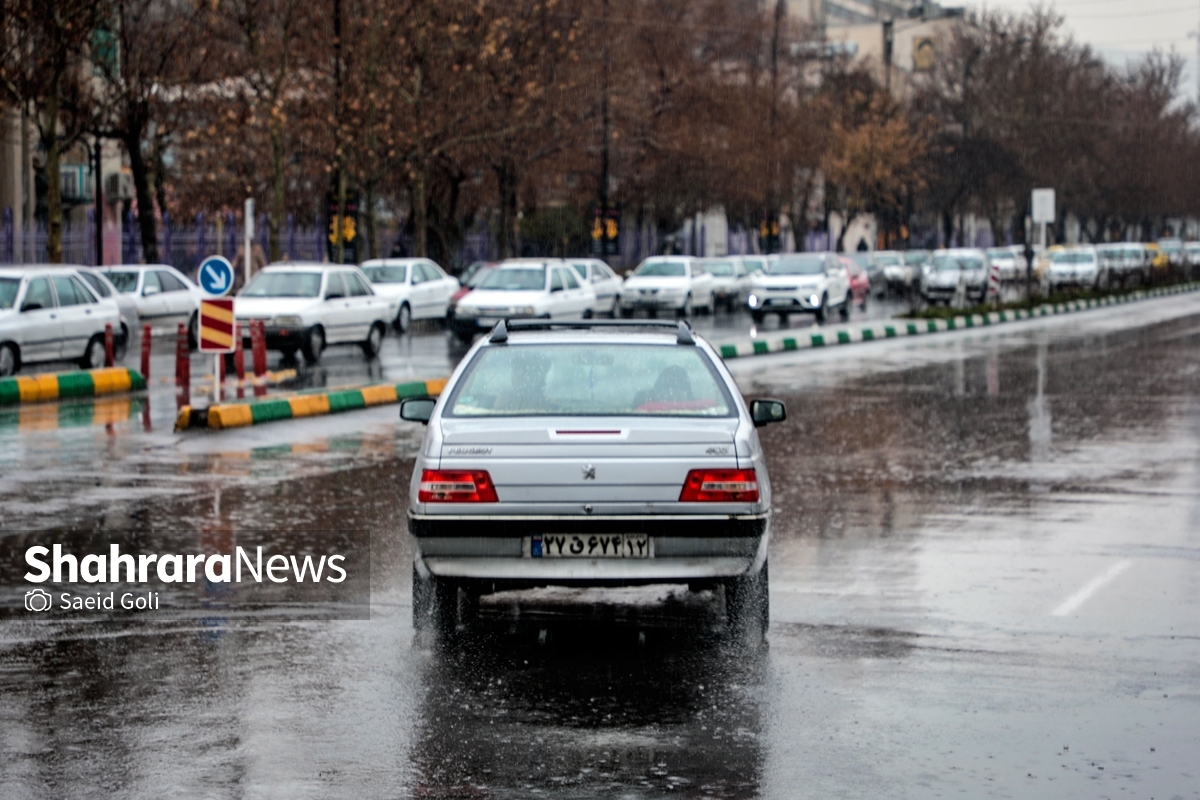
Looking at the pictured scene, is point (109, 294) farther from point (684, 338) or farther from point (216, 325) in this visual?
point (684, 338)

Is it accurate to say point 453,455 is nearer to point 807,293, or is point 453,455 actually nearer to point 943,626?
point 943,626

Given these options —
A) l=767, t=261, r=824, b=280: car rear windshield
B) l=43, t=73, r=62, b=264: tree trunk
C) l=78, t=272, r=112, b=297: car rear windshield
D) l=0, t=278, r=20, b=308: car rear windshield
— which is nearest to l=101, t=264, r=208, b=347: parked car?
l=43, t=73, r=62, b=264: tree trunk

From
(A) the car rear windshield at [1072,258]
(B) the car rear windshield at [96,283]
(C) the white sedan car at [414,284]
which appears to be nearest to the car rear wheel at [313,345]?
(B) the car rear windshield at [96,283]

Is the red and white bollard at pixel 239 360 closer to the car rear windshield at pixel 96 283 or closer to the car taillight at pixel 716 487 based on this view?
the car rear windshield at pixel 96 283

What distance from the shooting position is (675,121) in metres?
63.7

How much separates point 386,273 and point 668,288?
792 cm

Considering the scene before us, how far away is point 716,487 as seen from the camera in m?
7.51

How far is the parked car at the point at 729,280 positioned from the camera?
5006 centimetres

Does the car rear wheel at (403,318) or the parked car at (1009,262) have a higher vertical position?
the parked car at (1009,262)

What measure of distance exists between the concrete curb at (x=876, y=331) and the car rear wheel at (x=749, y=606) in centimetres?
2232

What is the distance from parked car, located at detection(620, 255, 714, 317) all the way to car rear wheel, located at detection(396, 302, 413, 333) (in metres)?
6.99

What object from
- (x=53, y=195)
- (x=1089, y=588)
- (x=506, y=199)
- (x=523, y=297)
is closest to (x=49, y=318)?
(x=53, y=195)

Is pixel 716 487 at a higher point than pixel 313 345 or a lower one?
higher

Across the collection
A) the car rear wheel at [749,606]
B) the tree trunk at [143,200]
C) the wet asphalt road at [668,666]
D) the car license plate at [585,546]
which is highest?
the tree trunk at [143,200]
